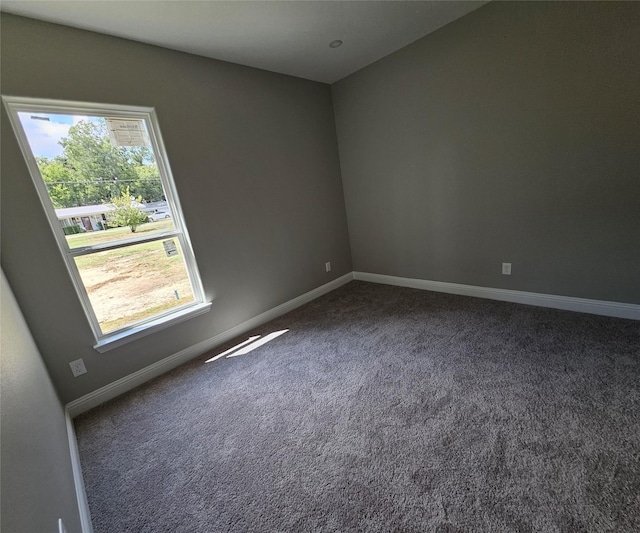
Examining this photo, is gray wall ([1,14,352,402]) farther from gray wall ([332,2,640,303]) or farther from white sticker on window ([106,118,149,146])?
gray wall ([332,2,640,303])

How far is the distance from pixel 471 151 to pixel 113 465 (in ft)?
12.0

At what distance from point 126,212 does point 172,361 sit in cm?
132

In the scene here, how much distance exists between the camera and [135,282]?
7.64ft

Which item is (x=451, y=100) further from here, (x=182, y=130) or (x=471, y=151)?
(x=182, y=130)

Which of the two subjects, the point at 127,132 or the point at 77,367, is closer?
the point at 77,367

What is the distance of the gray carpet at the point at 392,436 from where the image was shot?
3.86ft

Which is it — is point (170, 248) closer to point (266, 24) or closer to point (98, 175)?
point (98, 175)

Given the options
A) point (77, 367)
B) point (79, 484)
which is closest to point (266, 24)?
point (77, 367)

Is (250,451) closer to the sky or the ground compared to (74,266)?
closer to the ground

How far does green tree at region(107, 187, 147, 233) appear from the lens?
2.18m

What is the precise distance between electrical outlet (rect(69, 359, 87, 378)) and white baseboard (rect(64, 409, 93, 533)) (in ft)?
1.06

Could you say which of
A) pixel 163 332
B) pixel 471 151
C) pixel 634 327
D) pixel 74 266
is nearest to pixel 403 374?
pixel 634 327

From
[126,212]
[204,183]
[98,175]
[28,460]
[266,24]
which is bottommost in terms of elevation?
[28,460]

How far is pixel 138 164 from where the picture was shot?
2270 mm
